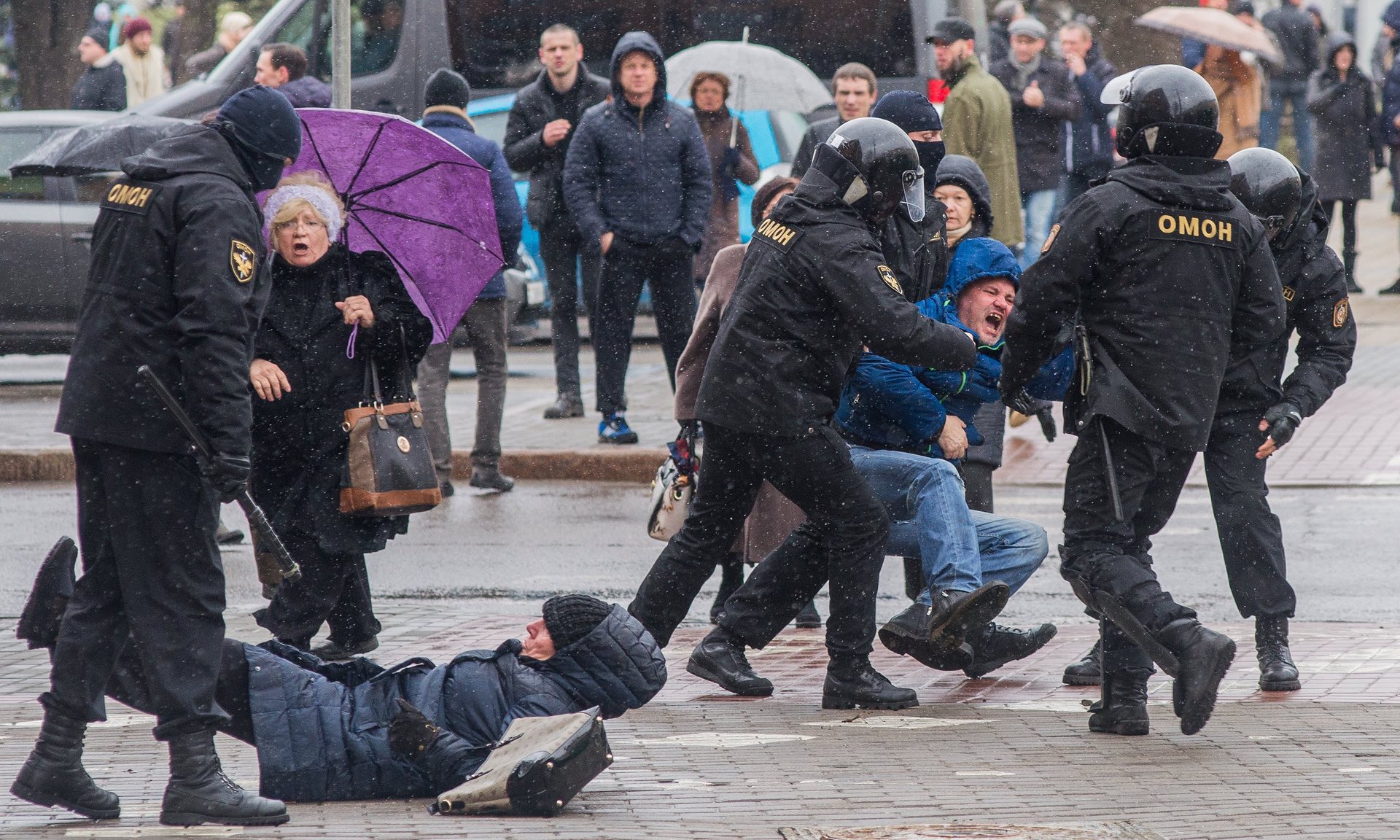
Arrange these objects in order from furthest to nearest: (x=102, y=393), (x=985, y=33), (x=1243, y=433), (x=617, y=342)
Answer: (x=985, y=33) → (x=617, y=342) → (x=1243, y=433) → (x=102, y=393)

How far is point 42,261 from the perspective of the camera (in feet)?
45.5

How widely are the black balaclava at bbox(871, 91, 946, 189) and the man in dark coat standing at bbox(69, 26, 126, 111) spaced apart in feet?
45.8

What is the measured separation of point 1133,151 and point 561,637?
7.11 feet

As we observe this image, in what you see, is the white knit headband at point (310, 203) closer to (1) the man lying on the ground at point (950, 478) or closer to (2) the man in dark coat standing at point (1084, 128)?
(1) the man lying on the ground at point (950, 478)

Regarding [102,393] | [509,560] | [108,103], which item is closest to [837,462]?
[102,393]

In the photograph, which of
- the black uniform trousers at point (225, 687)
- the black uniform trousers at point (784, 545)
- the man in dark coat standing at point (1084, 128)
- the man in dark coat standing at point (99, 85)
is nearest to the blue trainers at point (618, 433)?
the black uniform trousers at point (784, 545)

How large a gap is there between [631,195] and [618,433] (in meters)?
1.33

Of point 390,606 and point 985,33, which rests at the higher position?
point 985,33

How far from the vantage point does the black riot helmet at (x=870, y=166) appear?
6.06 m

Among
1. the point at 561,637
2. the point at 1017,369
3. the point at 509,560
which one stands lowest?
the point at 509,560

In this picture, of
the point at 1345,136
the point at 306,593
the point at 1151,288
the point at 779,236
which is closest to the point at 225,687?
the point at 306,593

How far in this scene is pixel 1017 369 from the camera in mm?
6004

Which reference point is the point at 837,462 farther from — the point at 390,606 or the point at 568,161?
the point at 568,161

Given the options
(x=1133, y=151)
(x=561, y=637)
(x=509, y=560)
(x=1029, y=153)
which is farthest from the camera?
(x=1029, y=153)
